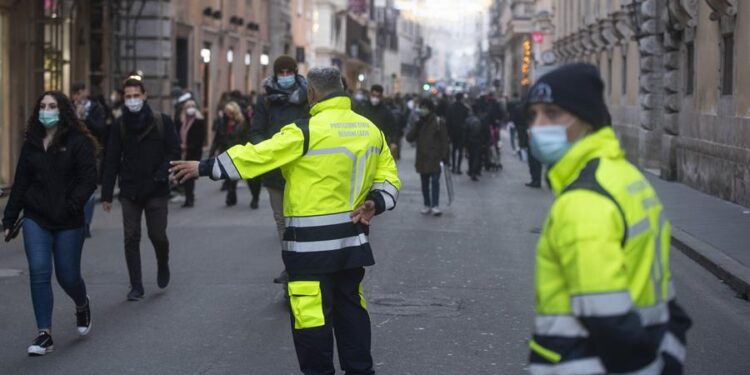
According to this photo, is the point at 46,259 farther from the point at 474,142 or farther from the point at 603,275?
the point at 474,142

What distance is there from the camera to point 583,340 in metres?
3.89

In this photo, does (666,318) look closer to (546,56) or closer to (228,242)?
(228,242)

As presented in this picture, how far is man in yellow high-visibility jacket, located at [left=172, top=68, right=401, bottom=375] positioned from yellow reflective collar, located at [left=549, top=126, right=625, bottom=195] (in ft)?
8.28

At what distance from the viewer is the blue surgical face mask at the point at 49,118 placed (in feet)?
28.3

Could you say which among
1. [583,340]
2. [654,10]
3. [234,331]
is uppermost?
[654,10]

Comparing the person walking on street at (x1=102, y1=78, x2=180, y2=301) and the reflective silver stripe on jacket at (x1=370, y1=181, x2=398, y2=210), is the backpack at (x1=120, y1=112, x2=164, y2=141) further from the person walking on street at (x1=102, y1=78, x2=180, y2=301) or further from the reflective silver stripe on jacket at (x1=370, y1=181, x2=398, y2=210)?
the reflective silver stripe on jacket at (x1=370, y1=181, x2=398, y2=210)

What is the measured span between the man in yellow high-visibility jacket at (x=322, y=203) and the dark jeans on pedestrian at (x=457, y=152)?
855 inches

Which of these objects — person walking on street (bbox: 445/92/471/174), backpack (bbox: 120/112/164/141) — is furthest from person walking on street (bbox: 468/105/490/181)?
backpack (bbox: 120/112/164/141)

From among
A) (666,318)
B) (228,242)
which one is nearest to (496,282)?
(228,242)

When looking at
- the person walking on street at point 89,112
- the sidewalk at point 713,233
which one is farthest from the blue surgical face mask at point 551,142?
the person walking on street at point 89,112

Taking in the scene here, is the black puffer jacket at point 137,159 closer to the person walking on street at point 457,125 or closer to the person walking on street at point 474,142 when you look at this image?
the person walking on street at point 474,142

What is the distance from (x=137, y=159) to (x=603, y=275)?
732 cm

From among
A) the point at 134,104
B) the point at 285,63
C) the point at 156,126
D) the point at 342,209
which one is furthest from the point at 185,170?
the point at 156,126

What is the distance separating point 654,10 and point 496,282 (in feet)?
53.2
